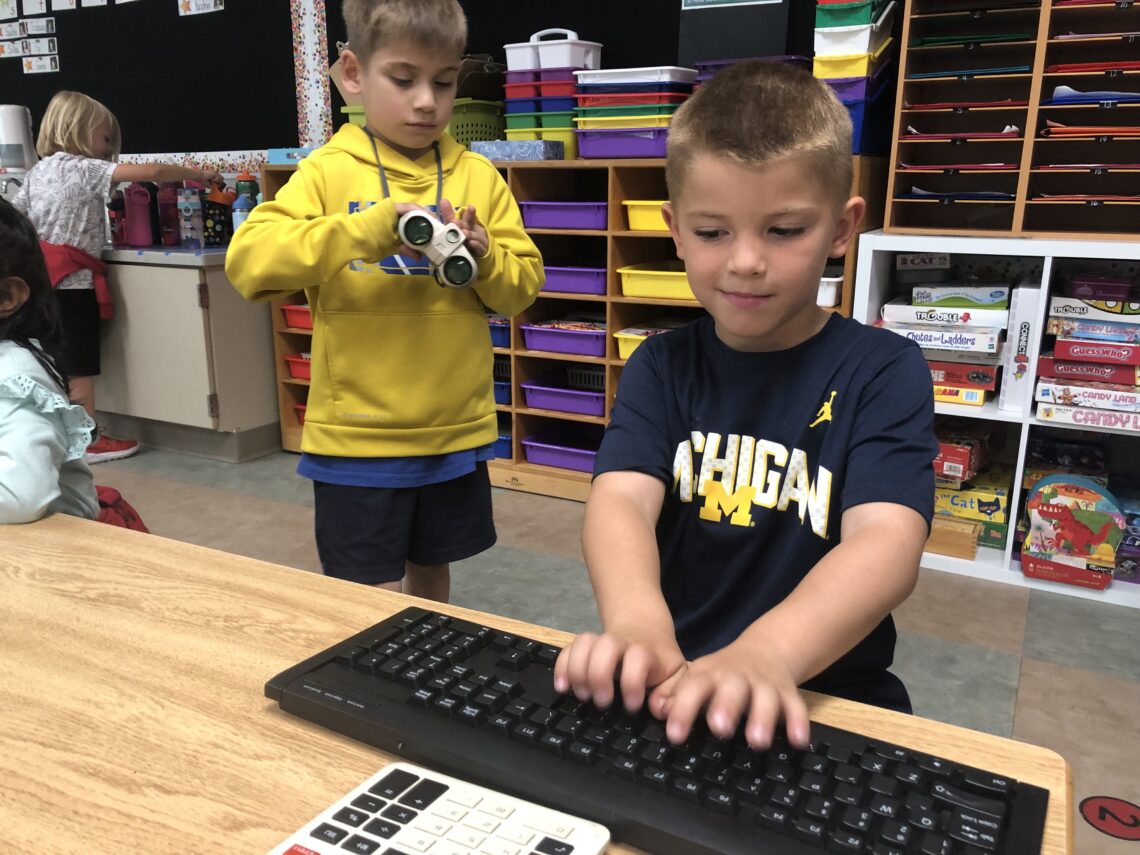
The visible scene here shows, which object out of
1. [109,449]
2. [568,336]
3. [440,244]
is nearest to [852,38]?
[568,336]

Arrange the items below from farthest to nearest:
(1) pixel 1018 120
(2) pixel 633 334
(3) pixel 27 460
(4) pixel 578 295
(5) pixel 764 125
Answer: (4) pixel 578 295
(2) pixel 633 334
(1) pixel 1018 120
(3) pixel 27 460
(5) pixel 764 125

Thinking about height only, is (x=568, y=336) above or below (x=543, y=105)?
below

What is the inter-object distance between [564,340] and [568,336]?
21 millimetres

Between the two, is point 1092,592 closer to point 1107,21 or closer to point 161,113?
point 1107,21

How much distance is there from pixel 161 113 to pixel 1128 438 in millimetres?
4123

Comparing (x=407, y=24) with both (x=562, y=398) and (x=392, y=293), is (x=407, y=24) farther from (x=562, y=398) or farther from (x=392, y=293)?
(x=562, y=398)

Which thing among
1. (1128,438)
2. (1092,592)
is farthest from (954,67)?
(1092,592)

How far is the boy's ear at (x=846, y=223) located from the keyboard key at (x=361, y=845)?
639 millimetres

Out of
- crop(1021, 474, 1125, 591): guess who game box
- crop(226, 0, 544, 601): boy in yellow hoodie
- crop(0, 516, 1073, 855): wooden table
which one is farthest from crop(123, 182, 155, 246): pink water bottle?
crop(1021, 474, 1125, 591): guess who game box

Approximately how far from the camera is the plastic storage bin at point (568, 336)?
2.90m

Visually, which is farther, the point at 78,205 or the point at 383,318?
the point at 78,205

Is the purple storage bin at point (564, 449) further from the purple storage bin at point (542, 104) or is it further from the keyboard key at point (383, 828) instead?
the keyboard key at point (383, 828)

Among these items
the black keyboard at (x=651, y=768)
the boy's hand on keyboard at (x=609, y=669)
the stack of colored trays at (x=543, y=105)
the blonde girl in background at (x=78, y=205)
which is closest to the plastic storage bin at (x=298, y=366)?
the blonde girl in background at (x=78, y=205)

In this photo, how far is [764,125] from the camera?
800 millimetres
